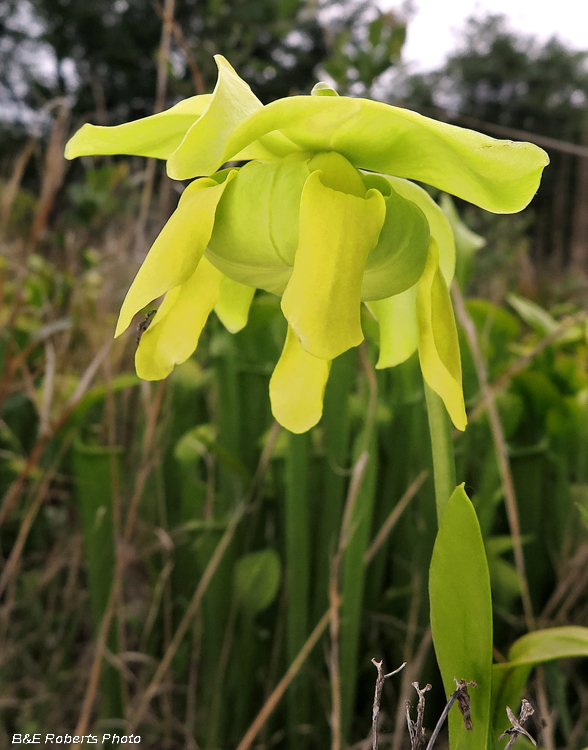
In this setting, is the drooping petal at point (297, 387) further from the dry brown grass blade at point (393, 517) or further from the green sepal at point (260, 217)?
the dry brown grass blade at point (393, 517)

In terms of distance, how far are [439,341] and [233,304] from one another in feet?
0.35

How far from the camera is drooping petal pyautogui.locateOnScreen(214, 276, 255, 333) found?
274 millimetres

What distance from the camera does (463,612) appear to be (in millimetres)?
209

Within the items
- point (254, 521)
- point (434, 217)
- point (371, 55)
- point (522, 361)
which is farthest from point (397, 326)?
point (371, 55)

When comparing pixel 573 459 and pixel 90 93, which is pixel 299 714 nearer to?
pixel 573 459

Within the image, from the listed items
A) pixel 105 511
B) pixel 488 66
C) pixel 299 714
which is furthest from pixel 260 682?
pixel 488 66

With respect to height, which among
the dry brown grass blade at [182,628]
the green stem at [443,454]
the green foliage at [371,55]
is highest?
the green foliage at [371,55]

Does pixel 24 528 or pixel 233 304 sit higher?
pixel 233 304

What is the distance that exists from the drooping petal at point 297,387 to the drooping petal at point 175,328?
36 mm

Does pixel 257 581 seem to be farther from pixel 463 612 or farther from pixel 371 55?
pixel 371 55

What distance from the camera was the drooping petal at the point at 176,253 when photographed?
0.20m

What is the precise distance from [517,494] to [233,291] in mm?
611

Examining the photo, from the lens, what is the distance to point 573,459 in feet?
2.68

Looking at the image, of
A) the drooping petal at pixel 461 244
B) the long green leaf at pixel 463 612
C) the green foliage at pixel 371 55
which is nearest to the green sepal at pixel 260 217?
the long green leaf at pixel 463 612
